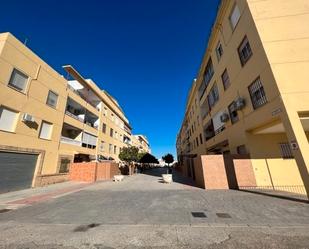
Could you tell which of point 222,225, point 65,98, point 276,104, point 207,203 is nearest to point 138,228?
point 222,225

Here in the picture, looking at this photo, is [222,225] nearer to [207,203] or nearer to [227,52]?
[207,203]

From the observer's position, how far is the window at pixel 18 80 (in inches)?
492

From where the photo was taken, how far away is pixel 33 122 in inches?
549

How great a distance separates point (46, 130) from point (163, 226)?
1609 cm

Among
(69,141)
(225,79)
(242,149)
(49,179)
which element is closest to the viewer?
(242,149)

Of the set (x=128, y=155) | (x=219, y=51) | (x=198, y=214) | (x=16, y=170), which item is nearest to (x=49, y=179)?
(x=16, y=170)

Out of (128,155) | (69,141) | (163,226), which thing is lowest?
(163,226)

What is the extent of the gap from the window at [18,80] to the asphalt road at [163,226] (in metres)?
10.7

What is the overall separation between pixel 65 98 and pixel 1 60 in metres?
7.56

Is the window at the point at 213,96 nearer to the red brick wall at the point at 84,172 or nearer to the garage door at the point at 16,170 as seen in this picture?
the red brick wall at the point at 84,172

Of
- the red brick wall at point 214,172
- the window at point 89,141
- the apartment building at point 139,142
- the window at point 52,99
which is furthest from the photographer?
the apartment building at point 139,142

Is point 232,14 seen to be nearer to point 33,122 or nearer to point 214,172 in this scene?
point 214,172

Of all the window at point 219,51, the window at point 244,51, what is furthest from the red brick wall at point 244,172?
the window at point 219,51

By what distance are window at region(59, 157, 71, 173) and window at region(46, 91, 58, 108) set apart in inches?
247
